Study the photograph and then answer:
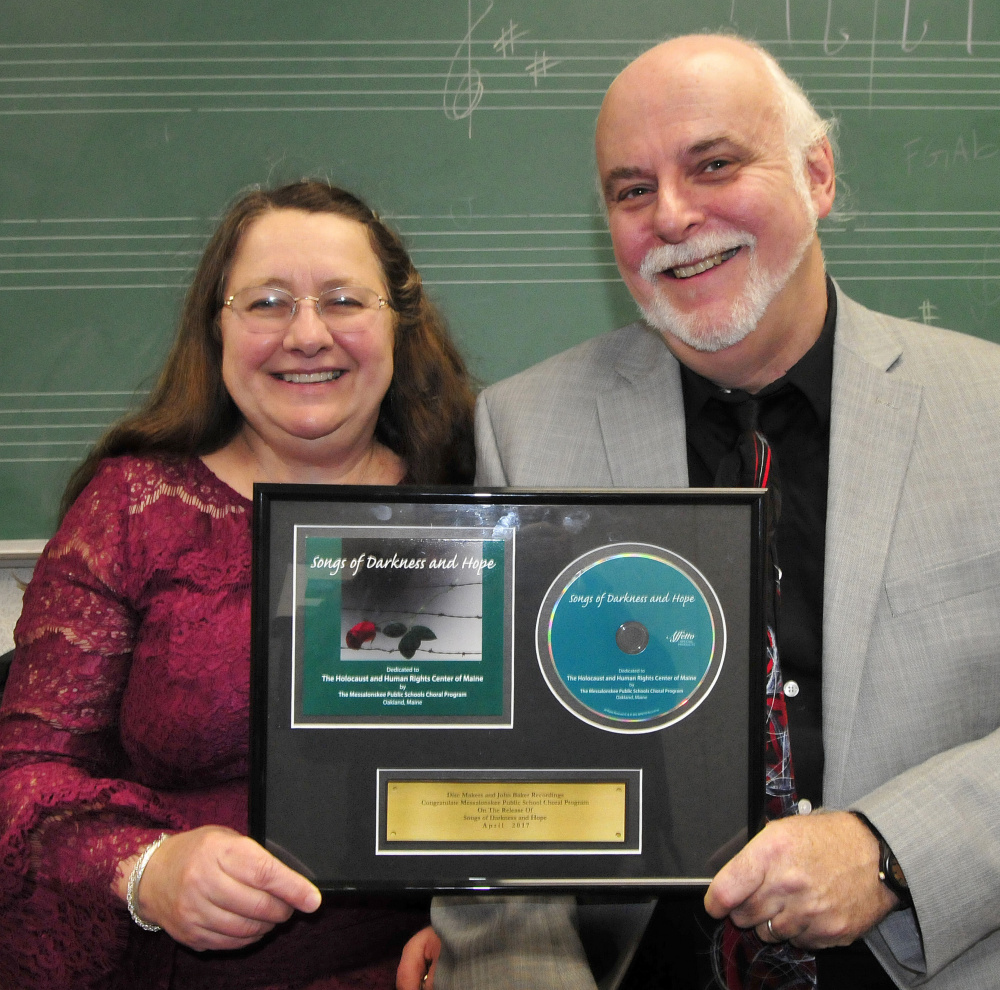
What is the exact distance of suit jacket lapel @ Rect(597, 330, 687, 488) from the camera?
1559mm

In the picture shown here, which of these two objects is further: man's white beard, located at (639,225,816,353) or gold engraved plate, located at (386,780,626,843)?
man's white beard, located at (639,225,816,353)

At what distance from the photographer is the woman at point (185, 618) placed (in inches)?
54.5

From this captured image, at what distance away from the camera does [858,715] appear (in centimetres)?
136

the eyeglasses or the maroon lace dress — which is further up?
the eyeglasses

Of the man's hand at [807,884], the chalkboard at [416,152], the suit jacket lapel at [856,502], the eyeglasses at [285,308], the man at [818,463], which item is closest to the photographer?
the man's hand at [807,884]

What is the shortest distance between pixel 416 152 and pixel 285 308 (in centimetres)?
104

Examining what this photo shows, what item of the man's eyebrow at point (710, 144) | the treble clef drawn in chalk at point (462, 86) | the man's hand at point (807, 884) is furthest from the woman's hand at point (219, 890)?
the treble clef drawn in chalk at point (462, 86)

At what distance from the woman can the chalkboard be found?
2.47ft

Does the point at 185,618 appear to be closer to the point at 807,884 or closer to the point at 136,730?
the point at 136,730

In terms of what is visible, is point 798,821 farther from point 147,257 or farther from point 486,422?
point 147,257

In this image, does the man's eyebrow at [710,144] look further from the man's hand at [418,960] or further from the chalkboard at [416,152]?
the man's hand at [418,960]

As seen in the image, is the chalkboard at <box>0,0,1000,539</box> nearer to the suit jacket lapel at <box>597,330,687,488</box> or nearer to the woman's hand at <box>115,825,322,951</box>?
the suit jacket lapel at <box>597,330,687,488</box>

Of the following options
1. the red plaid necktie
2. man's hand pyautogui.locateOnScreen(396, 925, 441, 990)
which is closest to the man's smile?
the red plaid necktie

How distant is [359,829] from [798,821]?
551mm
